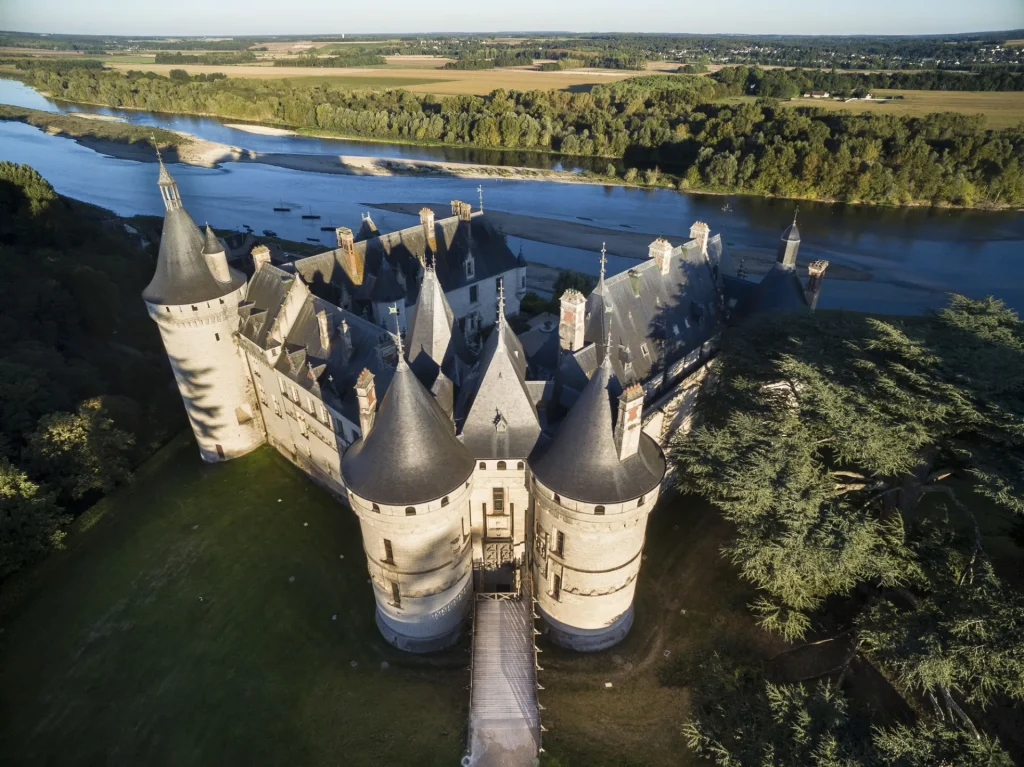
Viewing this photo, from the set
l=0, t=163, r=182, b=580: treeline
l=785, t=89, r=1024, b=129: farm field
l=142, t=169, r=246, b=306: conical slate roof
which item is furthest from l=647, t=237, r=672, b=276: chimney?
l=785, t=89, r=1024, b=129: farm field

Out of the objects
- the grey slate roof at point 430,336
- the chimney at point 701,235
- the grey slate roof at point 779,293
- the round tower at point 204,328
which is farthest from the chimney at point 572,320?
the round tower at point 204,328

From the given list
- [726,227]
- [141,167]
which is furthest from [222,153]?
[726,227]

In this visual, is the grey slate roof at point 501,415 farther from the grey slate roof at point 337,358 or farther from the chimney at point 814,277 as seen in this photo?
the chimney at point 814,277

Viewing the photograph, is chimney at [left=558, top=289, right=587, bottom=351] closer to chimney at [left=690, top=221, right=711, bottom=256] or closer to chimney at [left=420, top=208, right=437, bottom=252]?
chimney at [left=690, top=221, right=711, bottom=256]

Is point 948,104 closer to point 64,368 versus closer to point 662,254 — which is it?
point 662,254

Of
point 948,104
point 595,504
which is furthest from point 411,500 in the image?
point 948,104
